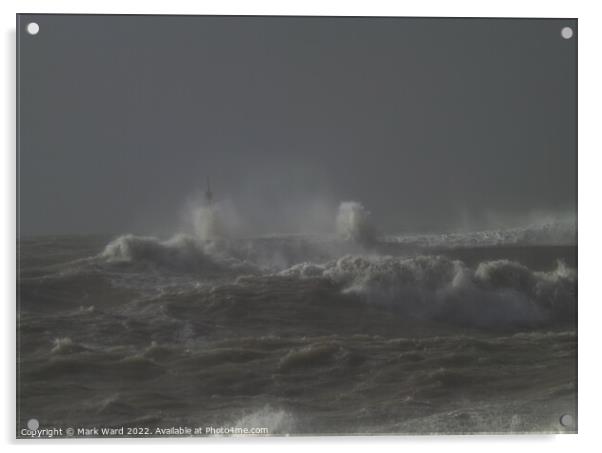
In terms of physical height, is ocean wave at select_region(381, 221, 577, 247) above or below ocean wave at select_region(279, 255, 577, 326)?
above

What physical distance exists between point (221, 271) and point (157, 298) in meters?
0.23

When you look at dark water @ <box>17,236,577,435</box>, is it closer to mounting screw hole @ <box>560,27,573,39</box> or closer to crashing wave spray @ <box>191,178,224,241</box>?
crashing wave spray @ <box>191,178,224,241</box>

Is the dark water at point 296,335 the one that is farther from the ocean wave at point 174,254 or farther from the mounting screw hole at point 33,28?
the mounting screw hole at point 33,28

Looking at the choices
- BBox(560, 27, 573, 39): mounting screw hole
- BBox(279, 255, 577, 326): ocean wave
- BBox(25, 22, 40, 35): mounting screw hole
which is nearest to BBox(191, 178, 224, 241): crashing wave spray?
BBox(279, 255, 577, 326): ocean wave

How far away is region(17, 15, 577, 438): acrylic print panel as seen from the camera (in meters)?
2.33

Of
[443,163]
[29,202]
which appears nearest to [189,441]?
[29,202]

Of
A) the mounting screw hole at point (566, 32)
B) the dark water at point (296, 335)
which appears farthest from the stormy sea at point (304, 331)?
the mounting screw hole at point (566, 32)

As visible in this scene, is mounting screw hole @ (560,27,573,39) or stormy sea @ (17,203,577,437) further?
mounting screw hole @ (560,27,573,39)

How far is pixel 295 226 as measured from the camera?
7.91 ft

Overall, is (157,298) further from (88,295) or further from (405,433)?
(405,433)

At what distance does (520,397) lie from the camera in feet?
7.77

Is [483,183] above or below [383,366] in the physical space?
above

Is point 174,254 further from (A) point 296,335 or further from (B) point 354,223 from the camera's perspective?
(B) point 354,223
